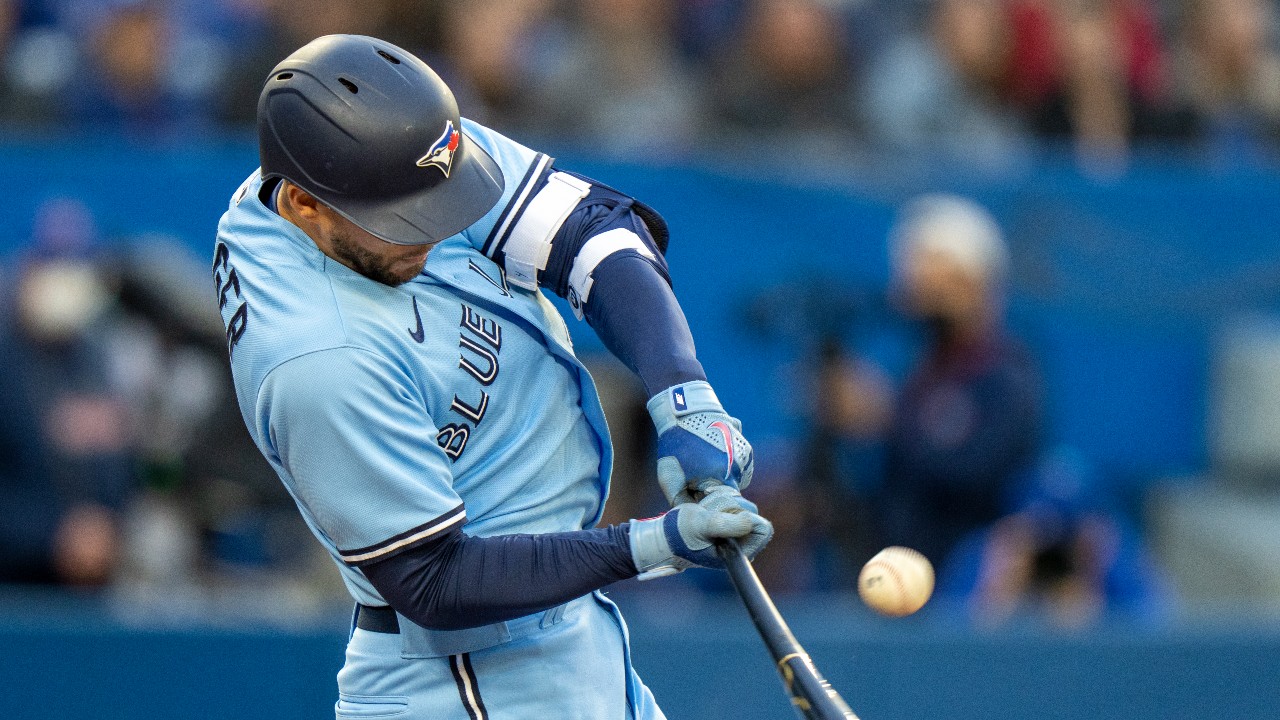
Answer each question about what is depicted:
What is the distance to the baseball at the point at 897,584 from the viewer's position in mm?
2574

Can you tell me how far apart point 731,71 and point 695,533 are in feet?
17.3

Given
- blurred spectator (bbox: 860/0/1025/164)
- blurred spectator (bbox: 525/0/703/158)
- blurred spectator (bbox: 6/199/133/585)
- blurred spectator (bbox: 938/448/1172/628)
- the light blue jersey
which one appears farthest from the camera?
blurred spectator (bbox: 860/0/1025/164)

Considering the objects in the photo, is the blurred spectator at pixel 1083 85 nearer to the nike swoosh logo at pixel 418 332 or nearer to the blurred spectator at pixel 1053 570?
the blurred spectator at pixel 1053 570

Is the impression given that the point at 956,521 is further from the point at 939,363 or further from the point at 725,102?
the point at 725,102

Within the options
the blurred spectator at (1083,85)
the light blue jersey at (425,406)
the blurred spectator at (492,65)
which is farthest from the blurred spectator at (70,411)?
the blurred spectator at (1083,85)

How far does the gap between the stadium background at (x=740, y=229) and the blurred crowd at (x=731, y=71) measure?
2 cm

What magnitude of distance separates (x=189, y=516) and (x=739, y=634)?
8.05 feet

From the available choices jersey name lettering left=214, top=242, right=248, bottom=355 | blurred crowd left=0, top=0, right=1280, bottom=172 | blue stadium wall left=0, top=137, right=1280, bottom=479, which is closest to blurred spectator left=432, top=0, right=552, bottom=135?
blurred crowd left=0, top=0, right=1280, bottom=172

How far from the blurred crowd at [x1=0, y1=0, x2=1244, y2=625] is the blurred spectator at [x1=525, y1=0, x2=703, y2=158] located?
0.01m

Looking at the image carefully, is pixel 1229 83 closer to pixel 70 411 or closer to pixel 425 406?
pixel 70 411

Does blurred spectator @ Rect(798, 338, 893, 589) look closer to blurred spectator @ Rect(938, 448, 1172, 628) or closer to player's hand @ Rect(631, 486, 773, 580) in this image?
blurred spectator @ Rect(938, 448, 1172, 628)

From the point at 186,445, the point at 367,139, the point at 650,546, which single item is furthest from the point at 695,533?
the point at 186,445

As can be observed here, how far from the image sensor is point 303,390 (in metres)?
2.41

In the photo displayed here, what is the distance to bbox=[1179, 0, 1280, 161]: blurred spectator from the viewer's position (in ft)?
25.4
